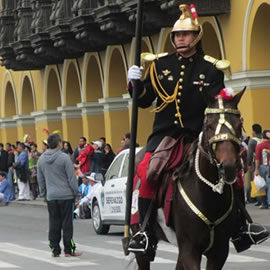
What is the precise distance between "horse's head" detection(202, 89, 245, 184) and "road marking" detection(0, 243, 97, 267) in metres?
7.70

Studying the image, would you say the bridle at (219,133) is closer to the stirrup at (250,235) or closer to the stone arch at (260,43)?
the stirrup at (250,235)

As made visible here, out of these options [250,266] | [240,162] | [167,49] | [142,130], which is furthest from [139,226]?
[142,130]

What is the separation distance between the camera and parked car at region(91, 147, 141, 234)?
812 inches

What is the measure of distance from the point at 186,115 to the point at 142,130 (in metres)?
25.5

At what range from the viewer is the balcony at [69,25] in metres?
28.9

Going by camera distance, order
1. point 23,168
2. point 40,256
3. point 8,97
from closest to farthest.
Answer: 1. point 40,256
2. point 23,168
3. point 8,97

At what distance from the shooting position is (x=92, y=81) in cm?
3981

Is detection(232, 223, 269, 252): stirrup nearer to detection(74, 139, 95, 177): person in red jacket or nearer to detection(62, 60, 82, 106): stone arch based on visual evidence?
detection(74, 139, 95, 177): person in red jacket

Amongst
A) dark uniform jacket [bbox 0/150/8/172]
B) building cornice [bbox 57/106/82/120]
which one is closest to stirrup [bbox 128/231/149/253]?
dark uniform jacket [bbox 0/150/8/172]

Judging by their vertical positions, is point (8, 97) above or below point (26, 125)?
above

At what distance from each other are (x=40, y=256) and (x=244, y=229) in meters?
8.32

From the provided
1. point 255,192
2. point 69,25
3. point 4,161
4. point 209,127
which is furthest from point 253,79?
point 209,127

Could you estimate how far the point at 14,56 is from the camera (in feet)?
145

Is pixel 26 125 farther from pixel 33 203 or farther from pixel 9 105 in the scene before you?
pixel 33 203
